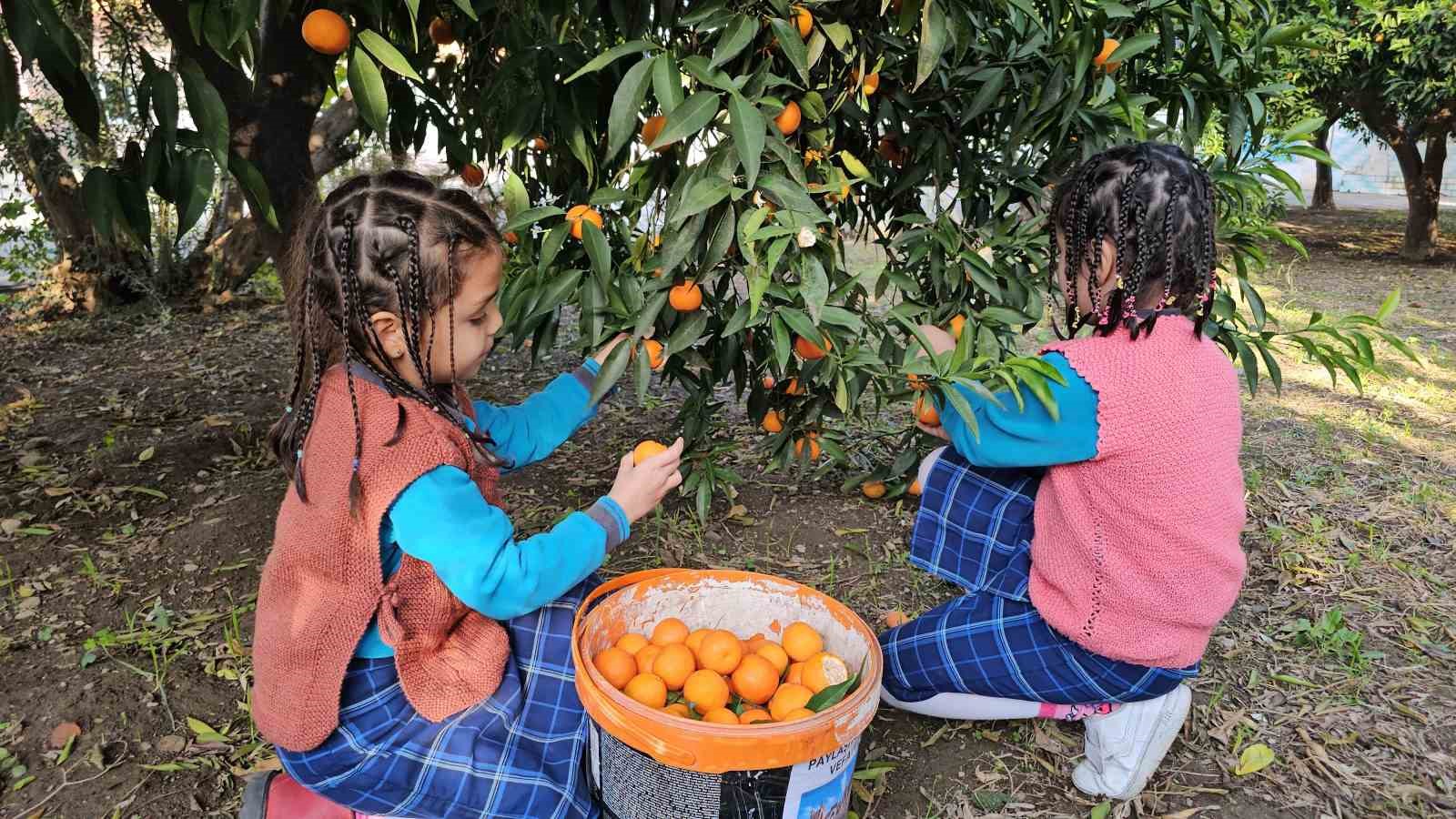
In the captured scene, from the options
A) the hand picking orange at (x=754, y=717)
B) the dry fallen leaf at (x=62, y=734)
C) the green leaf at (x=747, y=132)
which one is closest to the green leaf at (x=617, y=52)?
the green leaf at (x=747, y=132)

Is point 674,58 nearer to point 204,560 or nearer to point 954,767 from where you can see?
point 954,767

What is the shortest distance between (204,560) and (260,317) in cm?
308

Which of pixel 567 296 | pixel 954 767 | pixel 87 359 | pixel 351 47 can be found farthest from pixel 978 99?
pixel 87 359

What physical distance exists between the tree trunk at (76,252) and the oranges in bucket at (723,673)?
172 inches

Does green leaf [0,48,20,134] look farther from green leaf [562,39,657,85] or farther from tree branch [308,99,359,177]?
tree branch [308,99,359,177]

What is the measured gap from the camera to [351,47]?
1365 mm

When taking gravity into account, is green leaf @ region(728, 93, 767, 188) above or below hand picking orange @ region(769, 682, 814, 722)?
above

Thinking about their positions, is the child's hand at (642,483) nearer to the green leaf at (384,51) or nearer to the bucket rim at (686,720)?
the bucket rim at (686,720)

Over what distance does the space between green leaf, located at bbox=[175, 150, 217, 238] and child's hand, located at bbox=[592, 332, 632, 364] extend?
2.12 feet

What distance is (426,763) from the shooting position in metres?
1.42

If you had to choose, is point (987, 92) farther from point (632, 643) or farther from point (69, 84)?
point (69, 84)

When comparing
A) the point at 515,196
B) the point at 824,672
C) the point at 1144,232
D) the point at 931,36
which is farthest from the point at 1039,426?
the point at 515,196

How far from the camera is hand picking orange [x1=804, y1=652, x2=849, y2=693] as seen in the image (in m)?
1.56

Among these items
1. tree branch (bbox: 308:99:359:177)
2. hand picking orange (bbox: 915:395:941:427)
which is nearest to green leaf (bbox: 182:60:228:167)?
hand picking orange (bbox: 915:395:941:427)
